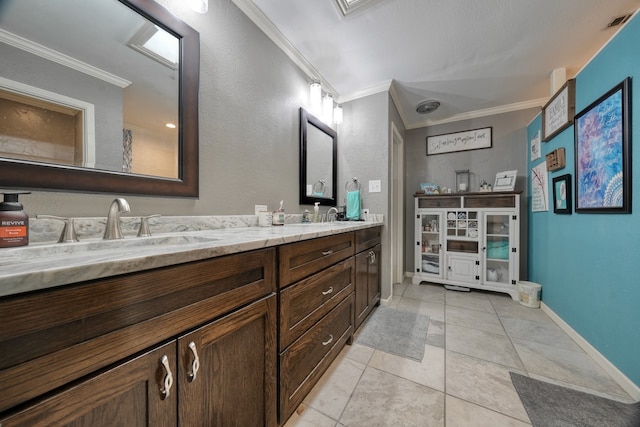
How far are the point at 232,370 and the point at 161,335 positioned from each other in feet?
0.96

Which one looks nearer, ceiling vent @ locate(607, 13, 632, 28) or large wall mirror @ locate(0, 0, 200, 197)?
large wall mirror @ locate(0, 0, 200, 197)

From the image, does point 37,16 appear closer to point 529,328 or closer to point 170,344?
point 170,344

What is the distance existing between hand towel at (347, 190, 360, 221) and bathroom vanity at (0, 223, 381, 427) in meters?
1.31

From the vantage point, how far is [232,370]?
70 centimetres

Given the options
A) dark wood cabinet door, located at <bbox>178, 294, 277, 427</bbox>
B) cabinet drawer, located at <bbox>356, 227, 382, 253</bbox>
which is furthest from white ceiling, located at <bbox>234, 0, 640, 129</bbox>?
dark wood cabinet door, located at <bbox>178, 294, 277, 427</bbox>

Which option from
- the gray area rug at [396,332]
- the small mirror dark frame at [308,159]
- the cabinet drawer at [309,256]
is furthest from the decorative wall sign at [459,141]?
the cabinet drawer at [309,256]

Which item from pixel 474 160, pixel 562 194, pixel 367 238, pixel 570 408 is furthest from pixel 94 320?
pixel 474 160

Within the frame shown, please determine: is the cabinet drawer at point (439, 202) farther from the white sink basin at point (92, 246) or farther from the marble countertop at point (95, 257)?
the white sink basin at point (92, 246)

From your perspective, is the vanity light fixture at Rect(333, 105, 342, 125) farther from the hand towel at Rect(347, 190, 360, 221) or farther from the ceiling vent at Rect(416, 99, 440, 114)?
the ceiling vent at Rect(416, 99, 440, 114)

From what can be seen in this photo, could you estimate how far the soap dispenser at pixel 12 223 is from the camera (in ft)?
2.11

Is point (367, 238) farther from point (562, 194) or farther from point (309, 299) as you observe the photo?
point (562, 194)

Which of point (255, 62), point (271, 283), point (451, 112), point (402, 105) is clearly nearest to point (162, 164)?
point (271, 283)

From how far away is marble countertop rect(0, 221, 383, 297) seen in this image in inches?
14.2

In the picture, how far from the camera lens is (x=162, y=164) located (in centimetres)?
105
